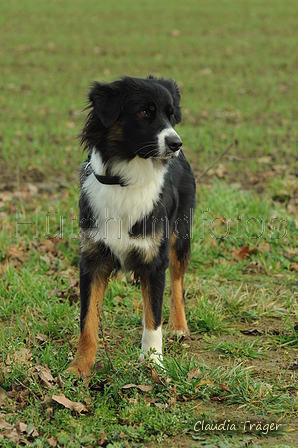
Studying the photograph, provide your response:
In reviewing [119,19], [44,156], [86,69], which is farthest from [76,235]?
[119,19]

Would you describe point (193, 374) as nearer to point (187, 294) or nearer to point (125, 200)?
point (125, 200)

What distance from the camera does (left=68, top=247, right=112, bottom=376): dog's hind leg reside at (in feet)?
11.7

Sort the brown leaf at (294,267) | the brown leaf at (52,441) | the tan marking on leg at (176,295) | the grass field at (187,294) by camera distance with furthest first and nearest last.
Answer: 1. the brown leaf at (294,267)
2. the tan marking on leg at (176,295)
3. the grass field at (187,294)
4. the brown leaf at (52,441)

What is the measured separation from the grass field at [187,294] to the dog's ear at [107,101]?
4.10 ft

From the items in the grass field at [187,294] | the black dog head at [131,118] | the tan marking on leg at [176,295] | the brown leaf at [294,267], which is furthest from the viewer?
the brown leaf at [294,267]

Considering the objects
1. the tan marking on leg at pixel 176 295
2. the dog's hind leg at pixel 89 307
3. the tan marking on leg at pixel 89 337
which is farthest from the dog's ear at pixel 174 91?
the tan marking on leg at pixel 89 337

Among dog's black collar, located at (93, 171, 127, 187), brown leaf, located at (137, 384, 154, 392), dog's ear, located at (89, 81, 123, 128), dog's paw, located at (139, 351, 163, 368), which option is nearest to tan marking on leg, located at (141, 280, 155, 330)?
dog's paw, located at (139, 351, 163, 368)

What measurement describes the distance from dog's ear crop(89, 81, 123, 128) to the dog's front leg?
1.00 meters

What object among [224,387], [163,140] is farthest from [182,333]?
[163,140]

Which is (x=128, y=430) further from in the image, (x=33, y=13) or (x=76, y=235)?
(x=33, y=13)

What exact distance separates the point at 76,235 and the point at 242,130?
14.7ft

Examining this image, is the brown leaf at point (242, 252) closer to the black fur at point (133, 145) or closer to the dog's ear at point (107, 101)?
the black fur at point (133, 145)

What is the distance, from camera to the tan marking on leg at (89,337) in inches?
139

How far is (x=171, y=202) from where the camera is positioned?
3949 mm
